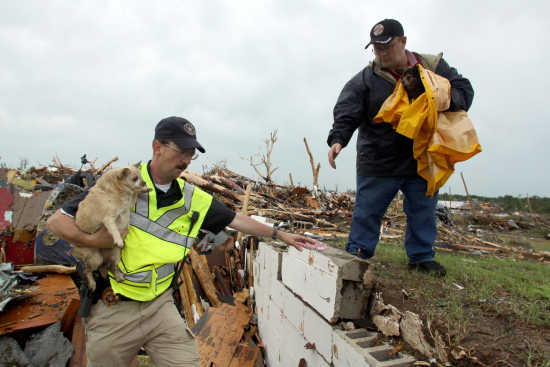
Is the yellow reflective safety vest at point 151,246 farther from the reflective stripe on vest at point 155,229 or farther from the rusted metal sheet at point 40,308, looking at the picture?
the rusted metal sheet at point 40,308

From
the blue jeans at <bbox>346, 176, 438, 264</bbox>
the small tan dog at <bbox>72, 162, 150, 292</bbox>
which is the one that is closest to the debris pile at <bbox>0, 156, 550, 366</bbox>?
the small tan dog at <bbox>72, 162, 150, 292</bbox>

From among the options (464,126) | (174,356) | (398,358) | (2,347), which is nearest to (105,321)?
(174,356)

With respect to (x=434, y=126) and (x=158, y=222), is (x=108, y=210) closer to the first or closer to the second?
(x=158, y=222)

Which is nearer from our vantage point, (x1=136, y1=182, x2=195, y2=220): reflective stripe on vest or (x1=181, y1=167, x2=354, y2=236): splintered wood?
(x1=136, y1=182, x2=195, y2=220): reflective stripe on vest

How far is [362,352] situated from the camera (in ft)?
5.85

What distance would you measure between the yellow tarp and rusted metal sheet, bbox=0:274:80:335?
4.29 m

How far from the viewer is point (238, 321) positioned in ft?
13.5

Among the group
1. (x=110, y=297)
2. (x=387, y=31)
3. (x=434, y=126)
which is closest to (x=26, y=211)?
(x=110, y=297)

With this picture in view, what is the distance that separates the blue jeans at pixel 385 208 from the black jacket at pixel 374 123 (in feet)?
0.36

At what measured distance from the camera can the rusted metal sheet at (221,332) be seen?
3.50 metres

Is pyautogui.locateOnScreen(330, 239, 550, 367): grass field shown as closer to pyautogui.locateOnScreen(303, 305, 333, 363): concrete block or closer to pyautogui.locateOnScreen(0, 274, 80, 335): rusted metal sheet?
pyautogui.locateOnScreen(303, 305, 333, 363): concrete block

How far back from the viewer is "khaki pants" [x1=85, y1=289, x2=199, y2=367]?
1.88 meters

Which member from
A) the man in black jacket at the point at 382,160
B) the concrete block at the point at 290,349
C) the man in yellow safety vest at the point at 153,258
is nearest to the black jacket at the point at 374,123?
the man in black jacket at the point at 382,160

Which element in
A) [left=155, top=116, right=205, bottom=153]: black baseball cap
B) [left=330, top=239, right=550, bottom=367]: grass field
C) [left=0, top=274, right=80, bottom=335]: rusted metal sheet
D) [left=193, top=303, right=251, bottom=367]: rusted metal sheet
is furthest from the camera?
[left=193, top=303, right=251, bottom=367]: rusted metal sheet
